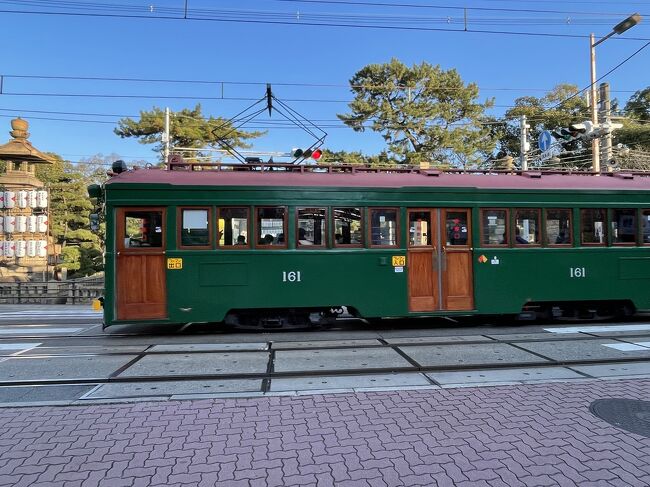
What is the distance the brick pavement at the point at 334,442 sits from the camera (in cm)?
322

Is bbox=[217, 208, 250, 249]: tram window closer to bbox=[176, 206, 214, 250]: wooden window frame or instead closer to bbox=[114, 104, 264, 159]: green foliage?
bbox=[176, 206, 214, 250]: wooden window frame

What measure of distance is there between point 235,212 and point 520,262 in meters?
5.74

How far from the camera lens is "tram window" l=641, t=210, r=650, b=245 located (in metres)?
9.65

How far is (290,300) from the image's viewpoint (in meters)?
8.44

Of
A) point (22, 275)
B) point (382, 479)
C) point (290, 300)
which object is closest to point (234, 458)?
point (382, 479)

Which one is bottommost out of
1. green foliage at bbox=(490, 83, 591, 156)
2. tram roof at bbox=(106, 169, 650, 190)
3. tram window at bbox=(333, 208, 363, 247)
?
tram window at bbox=(333, 208, 363, 247)

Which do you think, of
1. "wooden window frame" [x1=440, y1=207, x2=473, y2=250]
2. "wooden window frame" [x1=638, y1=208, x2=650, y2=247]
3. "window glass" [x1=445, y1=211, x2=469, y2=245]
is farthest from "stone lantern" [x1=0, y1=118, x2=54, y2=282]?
"wooden window frame" [x1=638, y1=208, x2=650, y2=247]

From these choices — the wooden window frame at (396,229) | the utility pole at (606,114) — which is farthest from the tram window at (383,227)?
the utility pole at (606,114)

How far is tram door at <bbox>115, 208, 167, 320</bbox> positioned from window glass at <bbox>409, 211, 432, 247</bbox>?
471 cm

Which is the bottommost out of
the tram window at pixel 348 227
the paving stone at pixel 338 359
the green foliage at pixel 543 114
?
the paving stone at pixel 338 359

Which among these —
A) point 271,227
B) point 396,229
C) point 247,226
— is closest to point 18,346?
point 247,226

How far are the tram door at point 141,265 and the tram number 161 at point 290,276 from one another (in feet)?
7.05

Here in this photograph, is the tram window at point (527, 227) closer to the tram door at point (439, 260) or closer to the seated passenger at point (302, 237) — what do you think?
the tram door at point (439, 260)

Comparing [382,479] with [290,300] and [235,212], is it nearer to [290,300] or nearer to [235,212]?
[290,300]
